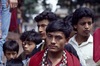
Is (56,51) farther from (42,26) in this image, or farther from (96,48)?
(42,26)

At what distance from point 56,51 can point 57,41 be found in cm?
11

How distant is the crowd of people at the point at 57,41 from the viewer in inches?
172

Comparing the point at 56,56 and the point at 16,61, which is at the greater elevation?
the point at 56,56

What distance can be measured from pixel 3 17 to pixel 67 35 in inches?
68.2

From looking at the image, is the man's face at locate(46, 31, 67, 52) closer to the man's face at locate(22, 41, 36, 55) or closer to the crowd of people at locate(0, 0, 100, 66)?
the crowd of people at locate(0, 0, 100, 66)

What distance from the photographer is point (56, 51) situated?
4.35 meters

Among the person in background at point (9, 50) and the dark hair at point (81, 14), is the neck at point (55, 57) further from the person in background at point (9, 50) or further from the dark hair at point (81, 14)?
the person in background at point (9, 50)

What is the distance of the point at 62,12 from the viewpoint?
111 feet

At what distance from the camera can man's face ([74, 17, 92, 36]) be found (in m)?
5.42

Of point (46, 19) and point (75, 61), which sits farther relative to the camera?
point (46, 19)

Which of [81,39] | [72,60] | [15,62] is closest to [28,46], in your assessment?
[15,62]

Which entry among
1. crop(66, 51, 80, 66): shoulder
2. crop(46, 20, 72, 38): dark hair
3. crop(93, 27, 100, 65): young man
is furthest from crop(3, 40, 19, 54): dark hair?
crop(66, 51, 80, 66): shoulder

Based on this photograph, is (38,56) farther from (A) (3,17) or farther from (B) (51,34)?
(A) (3,17)

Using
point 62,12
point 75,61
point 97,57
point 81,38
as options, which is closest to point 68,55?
point 75,61
